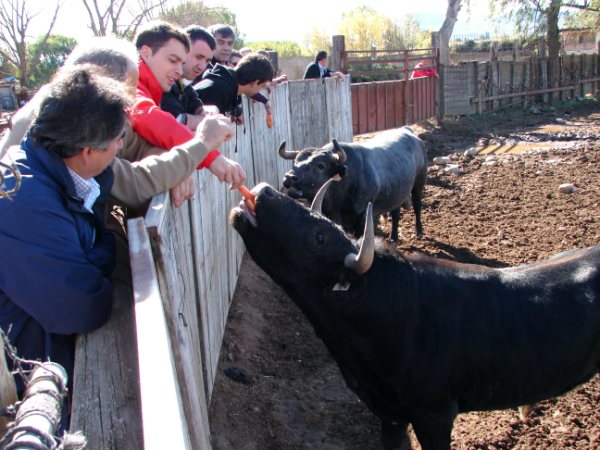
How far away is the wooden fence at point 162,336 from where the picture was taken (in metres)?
1.38

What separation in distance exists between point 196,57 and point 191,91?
2.59ft

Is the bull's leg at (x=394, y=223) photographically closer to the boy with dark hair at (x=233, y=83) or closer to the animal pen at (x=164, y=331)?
the animal pen at (x=164, y=331)

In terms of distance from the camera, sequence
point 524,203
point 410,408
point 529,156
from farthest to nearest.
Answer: point 529,156 < point 524,203 < point 410,408

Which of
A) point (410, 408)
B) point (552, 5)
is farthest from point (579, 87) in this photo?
point (410, 408)

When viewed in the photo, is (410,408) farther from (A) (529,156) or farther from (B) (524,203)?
(A) (529,156)

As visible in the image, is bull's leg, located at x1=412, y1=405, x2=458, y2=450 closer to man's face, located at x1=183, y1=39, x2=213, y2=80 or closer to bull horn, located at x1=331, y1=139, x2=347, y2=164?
man's face, located at x1=183, y1=39, x2=213, y2=80

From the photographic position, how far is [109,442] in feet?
5.41

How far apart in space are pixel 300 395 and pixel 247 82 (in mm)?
3125

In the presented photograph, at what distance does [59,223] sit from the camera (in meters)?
1.88

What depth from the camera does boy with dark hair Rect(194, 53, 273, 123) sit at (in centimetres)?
529

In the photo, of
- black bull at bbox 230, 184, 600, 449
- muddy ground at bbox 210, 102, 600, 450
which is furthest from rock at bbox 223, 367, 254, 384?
black bull at bbox 230, 184, 600, 449

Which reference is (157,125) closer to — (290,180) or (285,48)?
(290,180)

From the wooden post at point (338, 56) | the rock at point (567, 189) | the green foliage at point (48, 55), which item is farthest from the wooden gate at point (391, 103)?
the green foliage at point (48, 55)

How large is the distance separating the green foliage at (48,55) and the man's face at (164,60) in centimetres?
2501
